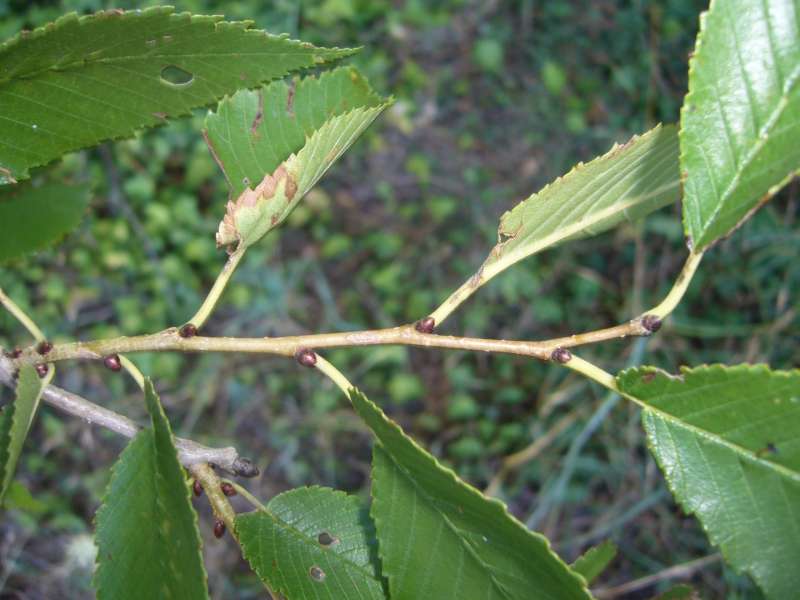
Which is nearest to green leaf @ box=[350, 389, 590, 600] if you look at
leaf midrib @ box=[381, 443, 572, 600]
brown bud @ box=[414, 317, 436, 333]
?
leaf midrib @ box=[381, 443, 572, 600]

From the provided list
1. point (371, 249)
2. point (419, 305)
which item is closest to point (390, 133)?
point (371, 249)

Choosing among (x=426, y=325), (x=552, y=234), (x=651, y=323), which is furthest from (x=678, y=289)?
(x=426, y=325)

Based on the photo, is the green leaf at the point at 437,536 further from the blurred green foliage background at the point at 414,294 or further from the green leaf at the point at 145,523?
the blurred green foliage background at the point at 414,294

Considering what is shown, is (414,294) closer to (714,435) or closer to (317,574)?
(317,574)

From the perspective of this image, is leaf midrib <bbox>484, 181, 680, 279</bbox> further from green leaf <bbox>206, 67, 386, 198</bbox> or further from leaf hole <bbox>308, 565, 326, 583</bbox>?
leaf hole <bbox>308, 565, 326, 583</bbox>

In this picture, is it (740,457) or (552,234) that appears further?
(552,234)

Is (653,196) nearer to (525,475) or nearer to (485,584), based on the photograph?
(485,584)
